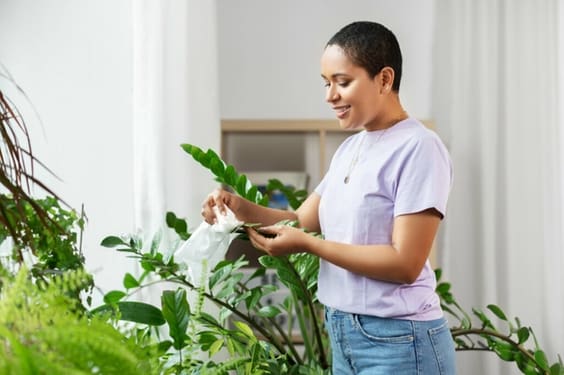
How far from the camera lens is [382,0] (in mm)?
3395

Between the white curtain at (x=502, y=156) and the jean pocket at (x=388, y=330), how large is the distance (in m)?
1.96

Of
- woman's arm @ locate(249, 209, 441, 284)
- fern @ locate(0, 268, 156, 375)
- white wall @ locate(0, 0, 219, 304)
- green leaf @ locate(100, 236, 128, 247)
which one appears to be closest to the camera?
fern @ locate(0, 268, 156, 375)

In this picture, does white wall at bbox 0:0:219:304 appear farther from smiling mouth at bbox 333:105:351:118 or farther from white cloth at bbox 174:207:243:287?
smiling mouth at bbox 333:105:351:118

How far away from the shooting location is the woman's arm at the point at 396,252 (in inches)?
50.7

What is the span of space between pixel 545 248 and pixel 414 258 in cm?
207

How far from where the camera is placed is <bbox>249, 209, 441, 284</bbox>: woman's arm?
1287 millimetres

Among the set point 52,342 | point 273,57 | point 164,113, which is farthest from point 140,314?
point 273,57

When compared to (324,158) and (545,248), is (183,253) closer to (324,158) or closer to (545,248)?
(324,158)

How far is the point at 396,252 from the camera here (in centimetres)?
129

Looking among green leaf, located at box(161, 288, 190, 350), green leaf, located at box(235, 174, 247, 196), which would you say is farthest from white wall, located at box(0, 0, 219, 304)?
green leaf, located at box(161, 288, 190, 350)

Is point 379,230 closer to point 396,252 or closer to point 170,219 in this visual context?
point 396,252

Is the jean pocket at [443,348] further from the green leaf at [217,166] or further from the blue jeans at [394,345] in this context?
the green leaf at [217,166]

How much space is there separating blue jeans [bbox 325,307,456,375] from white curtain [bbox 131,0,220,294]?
93 centimetres

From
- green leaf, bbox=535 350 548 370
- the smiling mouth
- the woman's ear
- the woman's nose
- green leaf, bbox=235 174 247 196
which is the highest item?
the woman's ear
